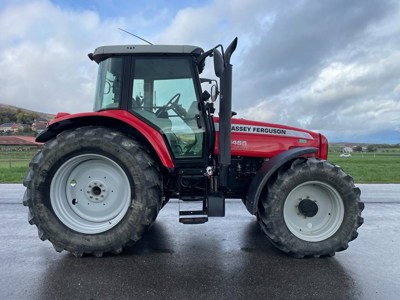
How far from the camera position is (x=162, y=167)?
414 centimetres

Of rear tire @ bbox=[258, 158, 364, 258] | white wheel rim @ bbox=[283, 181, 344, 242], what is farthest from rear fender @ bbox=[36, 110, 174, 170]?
white wheel rim @ bbox=[283, 181, 344, 242]

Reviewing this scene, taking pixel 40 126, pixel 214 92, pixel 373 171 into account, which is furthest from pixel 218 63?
pixel 373 171

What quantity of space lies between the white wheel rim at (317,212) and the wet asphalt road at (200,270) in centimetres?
34

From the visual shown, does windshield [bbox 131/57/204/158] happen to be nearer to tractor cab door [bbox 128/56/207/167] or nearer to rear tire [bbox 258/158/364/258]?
tractor cab door [bbox 128/56/207/167]

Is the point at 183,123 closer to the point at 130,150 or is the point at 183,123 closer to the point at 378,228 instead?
the point at 130,150

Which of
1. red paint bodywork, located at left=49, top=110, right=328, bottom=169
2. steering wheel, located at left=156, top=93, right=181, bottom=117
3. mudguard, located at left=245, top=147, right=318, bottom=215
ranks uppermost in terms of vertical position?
steering wheel, located at left=156, top=93, right=181, bottom=117

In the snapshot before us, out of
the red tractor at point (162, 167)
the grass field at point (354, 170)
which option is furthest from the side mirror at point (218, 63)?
the grass field at point (354, 170)

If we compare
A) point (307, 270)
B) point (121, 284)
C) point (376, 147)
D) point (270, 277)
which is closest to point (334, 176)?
point (307, 270)

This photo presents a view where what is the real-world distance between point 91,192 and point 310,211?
2578 millimetres

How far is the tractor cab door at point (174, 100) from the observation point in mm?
4062

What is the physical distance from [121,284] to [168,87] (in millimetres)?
2282

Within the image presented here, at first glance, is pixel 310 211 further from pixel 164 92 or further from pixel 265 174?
pixel 164 92

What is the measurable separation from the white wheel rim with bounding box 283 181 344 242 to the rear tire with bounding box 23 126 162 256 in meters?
1.57

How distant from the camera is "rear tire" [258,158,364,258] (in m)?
3.72
